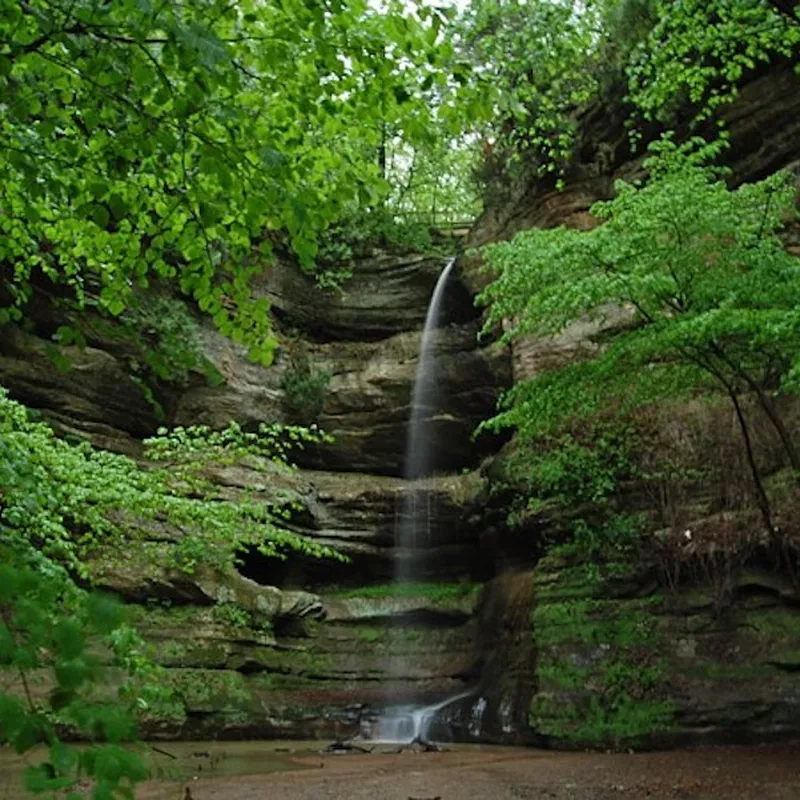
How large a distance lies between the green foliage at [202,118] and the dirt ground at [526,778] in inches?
232

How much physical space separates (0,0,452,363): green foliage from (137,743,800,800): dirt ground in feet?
19.4

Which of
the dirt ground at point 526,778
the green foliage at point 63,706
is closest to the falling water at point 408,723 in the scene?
the dirt ground at point 526,778

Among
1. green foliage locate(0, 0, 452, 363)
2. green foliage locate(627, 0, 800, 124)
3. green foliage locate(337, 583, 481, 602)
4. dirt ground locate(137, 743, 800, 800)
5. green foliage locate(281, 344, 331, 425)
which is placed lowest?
dirt ground locate(137, 743, 800, 800)

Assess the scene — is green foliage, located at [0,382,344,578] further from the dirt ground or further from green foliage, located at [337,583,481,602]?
green foliage, located at [337,583,481,602]

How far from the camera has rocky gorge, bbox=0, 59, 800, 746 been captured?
12758mm

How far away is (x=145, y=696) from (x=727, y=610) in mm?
10032

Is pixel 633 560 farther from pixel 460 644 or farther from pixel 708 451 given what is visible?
pixel 460 644

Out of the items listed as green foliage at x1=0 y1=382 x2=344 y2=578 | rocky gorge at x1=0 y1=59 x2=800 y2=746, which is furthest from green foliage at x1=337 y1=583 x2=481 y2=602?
green foliage at x1=0 y1=382 x2=344 y2=578

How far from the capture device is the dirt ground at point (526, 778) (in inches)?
347

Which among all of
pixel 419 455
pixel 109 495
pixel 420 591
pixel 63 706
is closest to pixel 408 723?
pixel 420 591

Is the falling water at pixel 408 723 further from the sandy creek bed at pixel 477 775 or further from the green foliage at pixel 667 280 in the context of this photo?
the green foliage at pixel 667 280

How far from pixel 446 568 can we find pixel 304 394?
5871mm

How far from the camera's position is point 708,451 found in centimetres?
1449

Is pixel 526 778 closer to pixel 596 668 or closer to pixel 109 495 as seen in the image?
pixel 596 668
